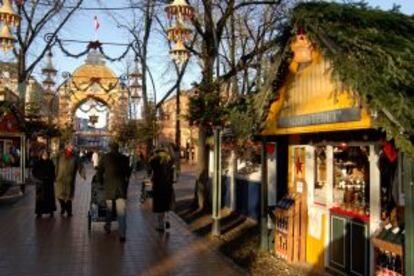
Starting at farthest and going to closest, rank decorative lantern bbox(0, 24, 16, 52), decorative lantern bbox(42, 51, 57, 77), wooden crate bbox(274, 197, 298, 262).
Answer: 1. decorative lantern bbox(42, 51, 57, 77)
2. decorative lantern bbox(0, 24, 16, 52)
3. wooden crate bbox(274, 197, 298, 262)

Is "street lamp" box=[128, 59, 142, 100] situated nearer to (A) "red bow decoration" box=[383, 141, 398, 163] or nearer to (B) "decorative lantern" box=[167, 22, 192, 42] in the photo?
(B) "decorative lantern" box=[167, 22, 192, 42]

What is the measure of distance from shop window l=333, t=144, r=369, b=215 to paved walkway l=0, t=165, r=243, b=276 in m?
1.77

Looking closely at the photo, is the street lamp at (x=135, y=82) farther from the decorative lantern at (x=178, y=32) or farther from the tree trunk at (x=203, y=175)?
the decorative lantern at (x=178, y=32)

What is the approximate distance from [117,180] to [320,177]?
3.97 meters

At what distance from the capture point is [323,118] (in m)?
8.01

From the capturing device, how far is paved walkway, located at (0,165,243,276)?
9086 millimetres

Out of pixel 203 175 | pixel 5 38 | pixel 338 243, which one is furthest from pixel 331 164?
pixel 203 175

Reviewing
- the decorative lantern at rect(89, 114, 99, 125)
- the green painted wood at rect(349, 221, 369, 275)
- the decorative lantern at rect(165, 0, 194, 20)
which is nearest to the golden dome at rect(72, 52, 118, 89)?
the decorative lantern at rect(89, 114, 99, 125)

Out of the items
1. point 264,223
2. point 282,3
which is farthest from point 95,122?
point 264,223

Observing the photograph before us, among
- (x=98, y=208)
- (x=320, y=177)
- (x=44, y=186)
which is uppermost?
(x=320, y=177)

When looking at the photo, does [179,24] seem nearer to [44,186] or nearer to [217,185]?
[217,185]

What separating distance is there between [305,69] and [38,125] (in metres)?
25.3

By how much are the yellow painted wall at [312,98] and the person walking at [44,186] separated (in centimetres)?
700

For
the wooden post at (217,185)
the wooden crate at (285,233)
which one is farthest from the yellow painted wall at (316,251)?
the wooden post at (217,185)
